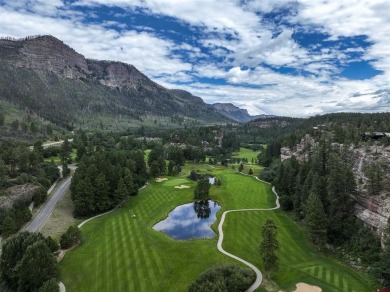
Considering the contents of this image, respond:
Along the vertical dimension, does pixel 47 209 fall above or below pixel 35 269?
below

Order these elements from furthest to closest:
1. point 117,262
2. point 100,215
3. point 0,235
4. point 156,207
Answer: point 156,207 → point 100,215 → point 0,235 → point 117,262

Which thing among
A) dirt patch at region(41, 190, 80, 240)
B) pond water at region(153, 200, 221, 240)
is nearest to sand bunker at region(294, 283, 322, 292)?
pond water at region(153, 200, 221, 240)

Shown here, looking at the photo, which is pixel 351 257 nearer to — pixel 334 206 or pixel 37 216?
pixel 334 206

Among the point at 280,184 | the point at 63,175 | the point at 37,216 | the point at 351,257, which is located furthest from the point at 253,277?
the point at 63,175

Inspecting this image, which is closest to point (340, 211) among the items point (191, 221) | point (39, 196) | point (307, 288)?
point (307, 288)

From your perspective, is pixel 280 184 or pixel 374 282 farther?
pixel 280 184

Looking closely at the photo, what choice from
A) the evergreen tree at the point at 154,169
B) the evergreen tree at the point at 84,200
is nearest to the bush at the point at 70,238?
the evergreen tree at the point at 84,200

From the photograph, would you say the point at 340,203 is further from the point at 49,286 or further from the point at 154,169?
the point at 154,169
